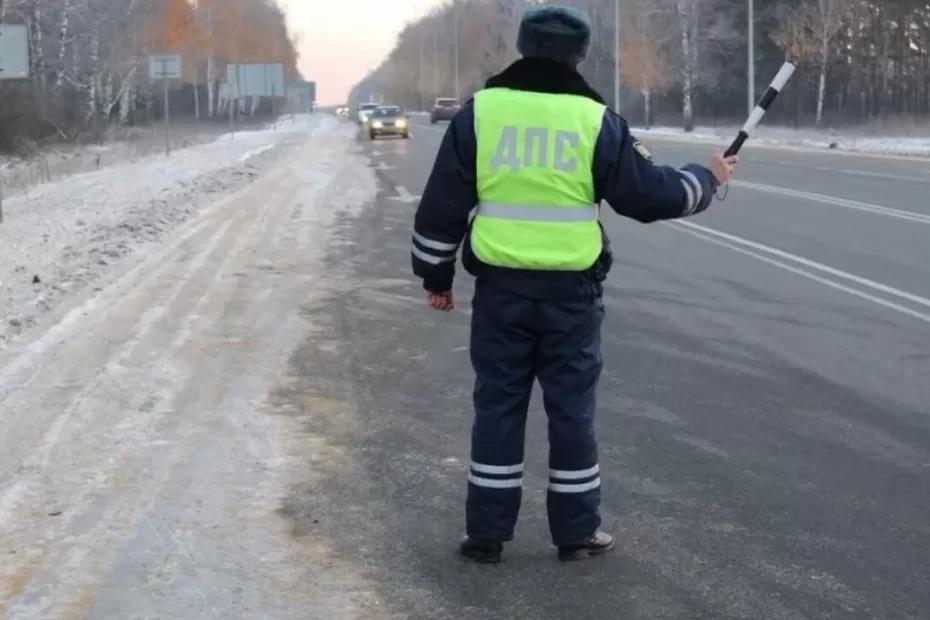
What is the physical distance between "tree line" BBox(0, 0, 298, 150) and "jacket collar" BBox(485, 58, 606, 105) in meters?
18.1

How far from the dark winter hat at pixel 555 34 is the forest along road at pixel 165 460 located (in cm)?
186

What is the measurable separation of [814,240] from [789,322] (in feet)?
17.8

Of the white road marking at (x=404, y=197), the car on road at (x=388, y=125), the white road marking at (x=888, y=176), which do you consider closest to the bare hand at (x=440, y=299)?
the white road marking at (x=404, y=197)

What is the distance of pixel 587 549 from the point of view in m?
4.98

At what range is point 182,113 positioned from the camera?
3499 inches

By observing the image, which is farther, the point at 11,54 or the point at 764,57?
the point at 764,57

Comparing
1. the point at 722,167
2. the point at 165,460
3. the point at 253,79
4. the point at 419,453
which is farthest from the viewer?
the point at 253,79

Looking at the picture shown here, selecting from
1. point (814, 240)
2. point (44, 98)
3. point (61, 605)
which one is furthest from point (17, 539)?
point (44, 98)

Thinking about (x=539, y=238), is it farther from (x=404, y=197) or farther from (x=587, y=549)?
(x=404, y=197)

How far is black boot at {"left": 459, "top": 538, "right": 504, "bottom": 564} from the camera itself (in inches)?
195

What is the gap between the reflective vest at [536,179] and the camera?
4734 mm

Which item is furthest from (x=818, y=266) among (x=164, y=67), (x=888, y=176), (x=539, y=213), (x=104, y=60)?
(x=104, y=60)

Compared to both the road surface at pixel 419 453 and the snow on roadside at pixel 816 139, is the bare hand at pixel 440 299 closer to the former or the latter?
the road surface at pixel 419 453

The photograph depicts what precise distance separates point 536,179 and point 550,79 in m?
0.34
